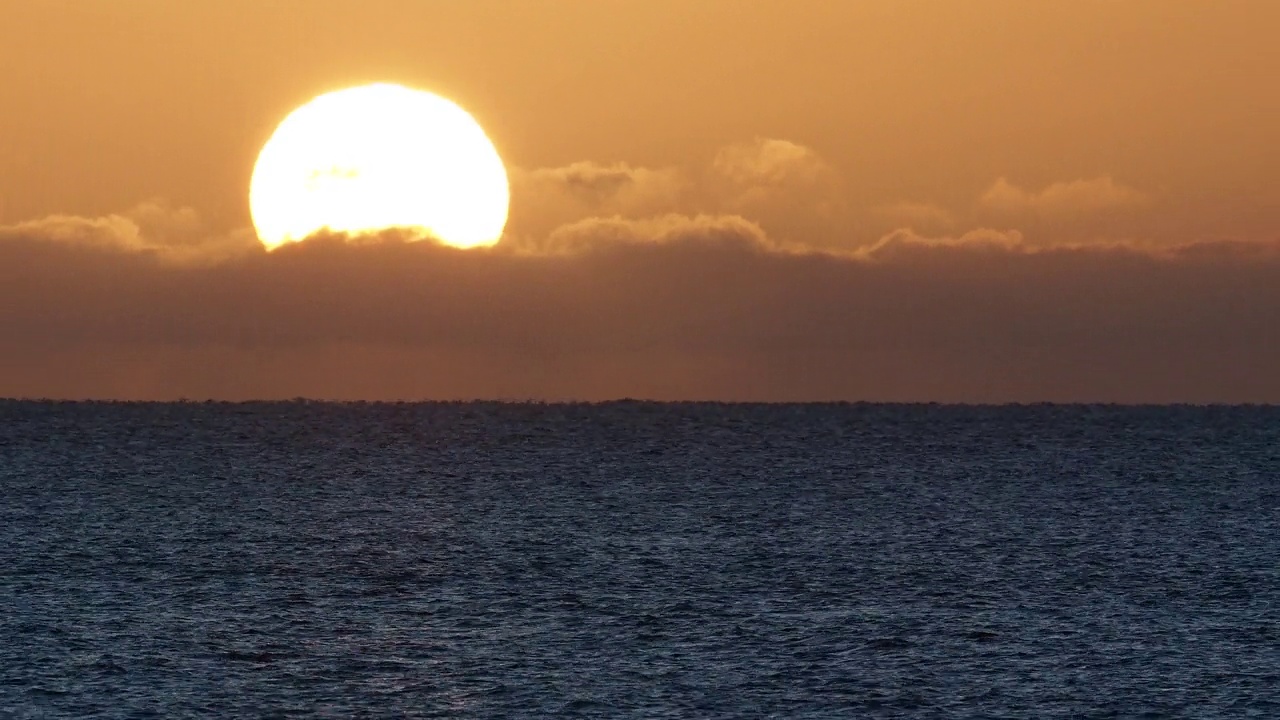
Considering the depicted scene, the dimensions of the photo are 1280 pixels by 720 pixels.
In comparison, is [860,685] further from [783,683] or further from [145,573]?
[145,573]

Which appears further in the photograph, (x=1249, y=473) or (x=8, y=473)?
(x=1249, y=473)

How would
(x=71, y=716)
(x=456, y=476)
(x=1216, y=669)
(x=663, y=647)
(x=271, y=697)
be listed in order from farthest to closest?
(x=456, y=476), (x=663, y=647), (x=1216, y=669), (x=271, y=697), (x=71, y=716)

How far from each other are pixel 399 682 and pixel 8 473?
135 metres

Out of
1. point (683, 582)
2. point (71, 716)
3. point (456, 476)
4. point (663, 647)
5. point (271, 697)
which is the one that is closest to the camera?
point (71, 716)

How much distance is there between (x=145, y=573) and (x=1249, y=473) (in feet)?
480

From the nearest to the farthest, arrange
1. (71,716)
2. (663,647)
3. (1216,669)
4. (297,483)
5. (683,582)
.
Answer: (71,716), (1216,669), (663,647), (683,582), (297,483)

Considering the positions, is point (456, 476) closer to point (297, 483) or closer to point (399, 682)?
point (297, 483)

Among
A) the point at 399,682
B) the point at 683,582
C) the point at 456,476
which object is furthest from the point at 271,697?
the point at 456,476

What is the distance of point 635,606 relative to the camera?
259 ft

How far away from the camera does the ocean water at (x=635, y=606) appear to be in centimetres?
5781

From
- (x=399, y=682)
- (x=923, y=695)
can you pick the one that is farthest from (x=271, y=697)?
(x=923, y=695)

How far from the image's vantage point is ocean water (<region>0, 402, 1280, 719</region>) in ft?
190

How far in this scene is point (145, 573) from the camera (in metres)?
91.1

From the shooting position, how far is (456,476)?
183000mm
